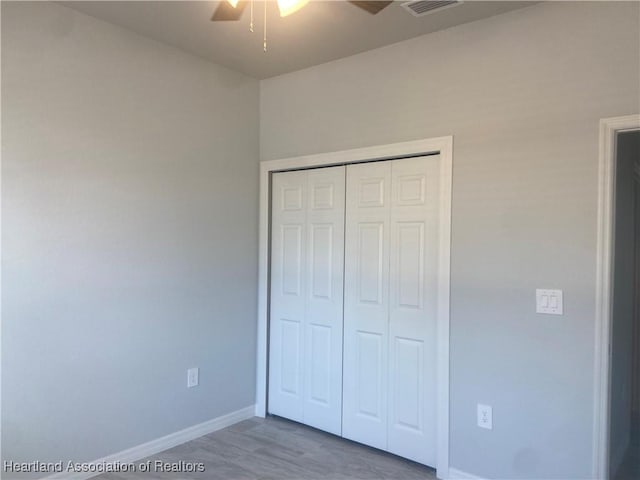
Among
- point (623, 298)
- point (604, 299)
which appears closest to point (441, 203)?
point (604, 299)

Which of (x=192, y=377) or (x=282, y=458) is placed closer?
(x=282, y=458)

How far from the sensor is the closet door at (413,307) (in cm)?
282

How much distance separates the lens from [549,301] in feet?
7.79

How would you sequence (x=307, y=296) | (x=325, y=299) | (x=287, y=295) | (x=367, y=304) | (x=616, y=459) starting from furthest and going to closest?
1. (x=287, y=295)
2. (x=307, y=296)
3. (x=325, y=299)
4. (x=367, y=304)
5. (x=616, y=459)

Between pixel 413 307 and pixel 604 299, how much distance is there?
3.45 ft

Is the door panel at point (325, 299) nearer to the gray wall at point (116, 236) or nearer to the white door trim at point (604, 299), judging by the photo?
the gray wall at point (116, 236)

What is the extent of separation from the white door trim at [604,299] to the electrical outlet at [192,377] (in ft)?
7.94

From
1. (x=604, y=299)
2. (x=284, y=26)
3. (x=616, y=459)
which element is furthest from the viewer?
(x=616, y=459)

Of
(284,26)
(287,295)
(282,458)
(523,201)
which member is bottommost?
(282,458)

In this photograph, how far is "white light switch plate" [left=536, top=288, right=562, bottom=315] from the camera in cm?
235

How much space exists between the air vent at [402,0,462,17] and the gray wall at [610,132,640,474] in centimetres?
129

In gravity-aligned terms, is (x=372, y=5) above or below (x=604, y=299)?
above

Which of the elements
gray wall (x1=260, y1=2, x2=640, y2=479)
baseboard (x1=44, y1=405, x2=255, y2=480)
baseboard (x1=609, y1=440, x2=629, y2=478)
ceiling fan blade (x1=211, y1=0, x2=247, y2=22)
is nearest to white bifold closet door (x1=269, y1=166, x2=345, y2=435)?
baseboard (x1=44, y1=405, x2=255, y2=480)

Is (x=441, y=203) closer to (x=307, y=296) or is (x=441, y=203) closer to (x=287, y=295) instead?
(x=307, y=296)
